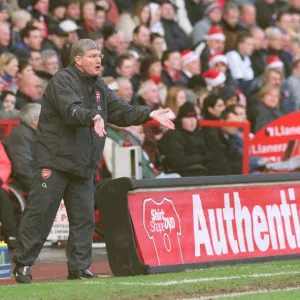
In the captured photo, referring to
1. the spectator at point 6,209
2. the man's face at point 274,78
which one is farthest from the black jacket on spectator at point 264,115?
the spectator at point 6,209

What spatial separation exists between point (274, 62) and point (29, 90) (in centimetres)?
790

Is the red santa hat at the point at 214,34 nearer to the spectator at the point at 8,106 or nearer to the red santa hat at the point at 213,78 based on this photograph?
the red santa hat at the point at 213,78

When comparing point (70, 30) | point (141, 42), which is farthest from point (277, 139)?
point (70, 30)

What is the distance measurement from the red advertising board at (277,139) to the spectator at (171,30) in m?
3.58

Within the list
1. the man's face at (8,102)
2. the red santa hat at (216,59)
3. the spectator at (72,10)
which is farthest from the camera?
the red santa hat at (216,59)

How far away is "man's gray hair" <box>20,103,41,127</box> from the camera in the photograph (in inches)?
593

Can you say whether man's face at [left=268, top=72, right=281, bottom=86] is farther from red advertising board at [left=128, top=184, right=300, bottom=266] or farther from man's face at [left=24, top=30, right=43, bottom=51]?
red advertising board at [left=128, top=184, right=300, bottom=266]

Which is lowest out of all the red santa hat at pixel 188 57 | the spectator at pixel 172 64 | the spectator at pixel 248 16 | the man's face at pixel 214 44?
the spectator at pixel 172 64

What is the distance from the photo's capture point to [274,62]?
23.3m

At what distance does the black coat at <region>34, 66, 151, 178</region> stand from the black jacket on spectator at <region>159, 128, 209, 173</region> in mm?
5423

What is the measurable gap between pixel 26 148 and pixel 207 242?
3.76 metres

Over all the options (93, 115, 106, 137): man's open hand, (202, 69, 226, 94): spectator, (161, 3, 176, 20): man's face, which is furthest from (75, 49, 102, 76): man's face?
(161, 3, 176, 20): man's face

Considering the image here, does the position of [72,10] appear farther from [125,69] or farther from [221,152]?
[221,152]

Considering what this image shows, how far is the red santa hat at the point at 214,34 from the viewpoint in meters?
21.8
